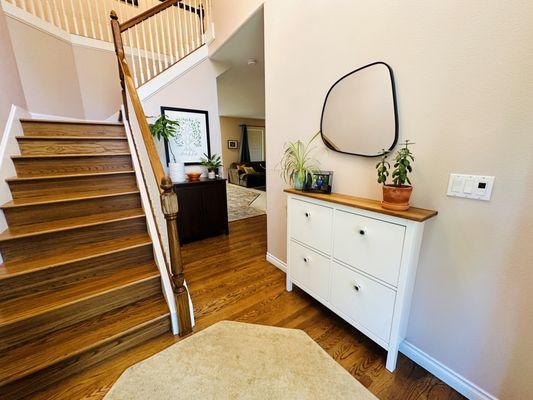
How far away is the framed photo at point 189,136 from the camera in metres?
3.12

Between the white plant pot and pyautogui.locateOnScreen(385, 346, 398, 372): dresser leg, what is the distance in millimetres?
2823

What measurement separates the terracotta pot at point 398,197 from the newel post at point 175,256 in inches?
46.9

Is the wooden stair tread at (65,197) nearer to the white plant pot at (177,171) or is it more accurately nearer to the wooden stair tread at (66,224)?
the wooden stair tread at (66,224)

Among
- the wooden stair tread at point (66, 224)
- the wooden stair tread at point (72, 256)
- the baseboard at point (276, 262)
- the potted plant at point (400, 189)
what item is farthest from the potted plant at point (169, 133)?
the potted plant at point (400, 189)

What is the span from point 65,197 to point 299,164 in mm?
1992

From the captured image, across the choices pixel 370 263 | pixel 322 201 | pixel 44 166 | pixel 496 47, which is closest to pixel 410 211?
pixel 370 263

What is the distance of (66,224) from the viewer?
67.7 inches

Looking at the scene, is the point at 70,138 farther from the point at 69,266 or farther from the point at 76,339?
the point at 76,339

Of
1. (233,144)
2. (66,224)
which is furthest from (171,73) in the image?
(233,144)

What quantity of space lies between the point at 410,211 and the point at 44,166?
115 inches

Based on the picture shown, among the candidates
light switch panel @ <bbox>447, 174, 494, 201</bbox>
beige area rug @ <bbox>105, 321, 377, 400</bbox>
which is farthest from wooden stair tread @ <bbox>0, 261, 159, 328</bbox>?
light switch panel @ <bbox>447, 174, 494, 201</bbox>

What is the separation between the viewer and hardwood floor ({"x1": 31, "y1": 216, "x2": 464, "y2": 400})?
1191mm

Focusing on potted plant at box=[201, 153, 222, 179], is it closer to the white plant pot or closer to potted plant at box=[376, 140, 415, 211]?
the white plant pot

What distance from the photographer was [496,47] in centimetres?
91
